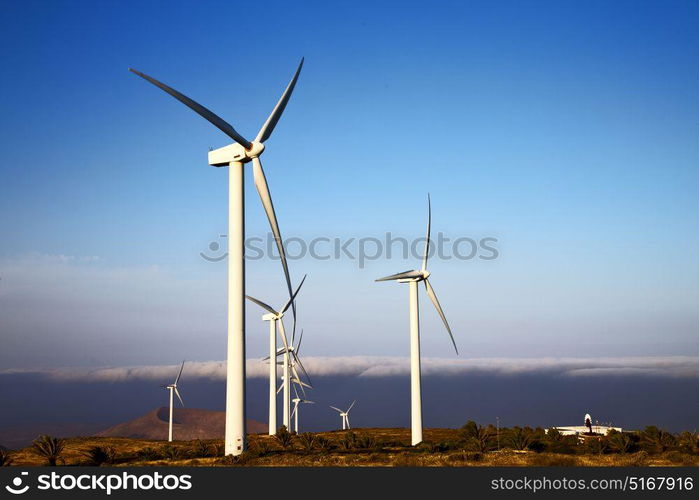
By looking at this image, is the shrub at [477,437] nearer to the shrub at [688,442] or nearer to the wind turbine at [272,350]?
the shrub at [688,442]

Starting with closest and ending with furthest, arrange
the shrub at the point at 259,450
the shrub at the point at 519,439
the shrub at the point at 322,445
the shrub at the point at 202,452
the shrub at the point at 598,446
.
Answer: the shrub at the point at 259,450
the shrub at the point at 598,446
the shrub at the point at 202,452
the shrub at the point at 322,445
the shrub at the point at 519,439

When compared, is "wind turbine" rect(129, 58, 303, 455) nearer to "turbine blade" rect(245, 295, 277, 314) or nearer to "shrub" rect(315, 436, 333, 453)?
"shrub" rect(315, 436, 333, 453)

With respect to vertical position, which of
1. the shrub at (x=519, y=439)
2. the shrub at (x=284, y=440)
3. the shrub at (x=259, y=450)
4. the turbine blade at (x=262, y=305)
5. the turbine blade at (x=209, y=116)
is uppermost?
the turbine blade at (x=209, y=116)

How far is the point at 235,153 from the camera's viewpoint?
51344mm

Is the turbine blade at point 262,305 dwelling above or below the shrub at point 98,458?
above

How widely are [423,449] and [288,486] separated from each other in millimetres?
26945

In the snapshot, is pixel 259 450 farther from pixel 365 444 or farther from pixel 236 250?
pixel 236 250

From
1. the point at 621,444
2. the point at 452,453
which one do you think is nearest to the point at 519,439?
the point at 621,444

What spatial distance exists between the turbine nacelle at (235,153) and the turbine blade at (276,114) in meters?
1.04

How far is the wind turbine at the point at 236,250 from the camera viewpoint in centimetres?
4778

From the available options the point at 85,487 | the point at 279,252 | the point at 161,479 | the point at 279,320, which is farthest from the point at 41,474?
the point at 279,320

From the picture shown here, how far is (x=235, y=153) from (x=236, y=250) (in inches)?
296

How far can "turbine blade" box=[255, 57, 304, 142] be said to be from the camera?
5300 cm

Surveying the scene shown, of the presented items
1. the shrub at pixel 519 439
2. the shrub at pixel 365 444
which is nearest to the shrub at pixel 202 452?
the shrub at pixel 365 444
